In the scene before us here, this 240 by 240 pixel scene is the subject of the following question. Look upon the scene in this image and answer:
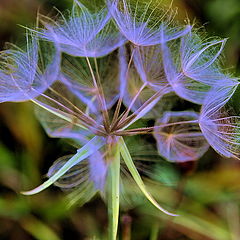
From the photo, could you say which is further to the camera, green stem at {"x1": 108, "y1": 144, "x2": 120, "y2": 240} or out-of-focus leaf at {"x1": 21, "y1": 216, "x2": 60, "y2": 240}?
out-of-focus leaf at {"x1": 21, "y1": 216, "x2": 60, "y2": 240}

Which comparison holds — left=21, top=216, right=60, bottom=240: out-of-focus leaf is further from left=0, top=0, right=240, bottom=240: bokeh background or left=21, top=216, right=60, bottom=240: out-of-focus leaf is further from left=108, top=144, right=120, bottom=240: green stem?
left=108, top=144, right=120, bottom=240: green stem

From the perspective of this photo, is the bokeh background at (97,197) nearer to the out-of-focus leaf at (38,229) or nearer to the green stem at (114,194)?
the out-of-focus leaf at (38,229)

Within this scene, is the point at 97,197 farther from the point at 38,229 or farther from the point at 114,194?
the point at 114,194

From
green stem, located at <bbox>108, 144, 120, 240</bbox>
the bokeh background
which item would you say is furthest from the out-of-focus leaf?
green stem, located at <bbox>108, 144, 120, 240</bbox>

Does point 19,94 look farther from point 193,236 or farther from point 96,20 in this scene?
point 193,236

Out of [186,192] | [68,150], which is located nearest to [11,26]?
[68,150]

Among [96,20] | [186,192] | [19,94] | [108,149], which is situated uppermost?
[96,20]

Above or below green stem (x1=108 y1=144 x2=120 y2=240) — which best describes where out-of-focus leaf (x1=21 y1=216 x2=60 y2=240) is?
below
